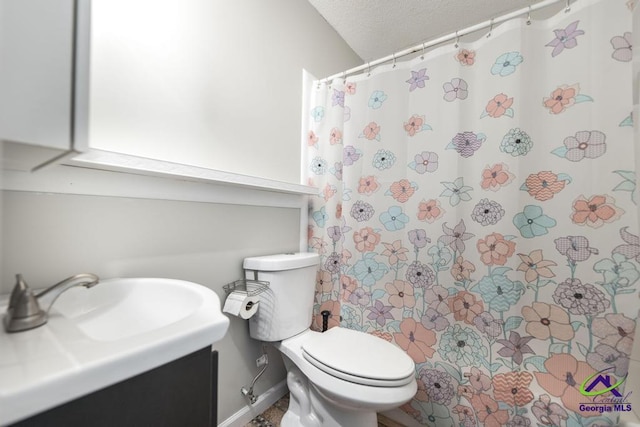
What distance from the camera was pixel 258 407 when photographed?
1.29 metres

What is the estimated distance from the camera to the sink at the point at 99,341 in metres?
0.32

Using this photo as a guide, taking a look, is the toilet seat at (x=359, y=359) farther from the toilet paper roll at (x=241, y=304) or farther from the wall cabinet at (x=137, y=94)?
the wall cabinet at (x=137, y=94)

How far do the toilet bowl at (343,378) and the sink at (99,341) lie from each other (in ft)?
1.94

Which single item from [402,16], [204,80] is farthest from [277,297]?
[402,16]

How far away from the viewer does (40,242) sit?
0.70 metres

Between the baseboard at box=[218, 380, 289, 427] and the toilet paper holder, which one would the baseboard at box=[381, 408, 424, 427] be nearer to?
the baseboard at box=[218, 380, 289, 427]

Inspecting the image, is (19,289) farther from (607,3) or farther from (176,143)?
(607,3)

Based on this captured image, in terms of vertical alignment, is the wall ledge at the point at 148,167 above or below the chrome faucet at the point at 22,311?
above

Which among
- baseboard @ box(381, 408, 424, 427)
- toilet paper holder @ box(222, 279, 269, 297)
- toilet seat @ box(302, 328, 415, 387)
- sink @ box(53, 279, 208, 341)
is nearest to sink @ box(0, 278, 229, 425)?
sink @ box(53, 279, 208, 341)

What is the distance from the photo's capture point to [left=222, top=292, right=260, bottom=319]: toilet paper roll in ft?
3.38

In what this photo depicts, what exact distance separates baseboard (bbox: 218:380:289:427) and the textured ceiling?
2208 mm

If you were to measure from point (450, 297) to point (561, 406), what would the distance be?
1.56 feet

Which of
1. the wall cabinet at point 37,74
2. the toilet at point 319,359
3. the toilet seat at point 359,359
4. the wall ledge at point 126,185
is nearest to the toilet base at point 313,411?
the toilet at point 319,359

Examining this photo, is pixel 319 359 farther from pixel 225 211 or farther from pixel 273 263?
pixel 225 211
